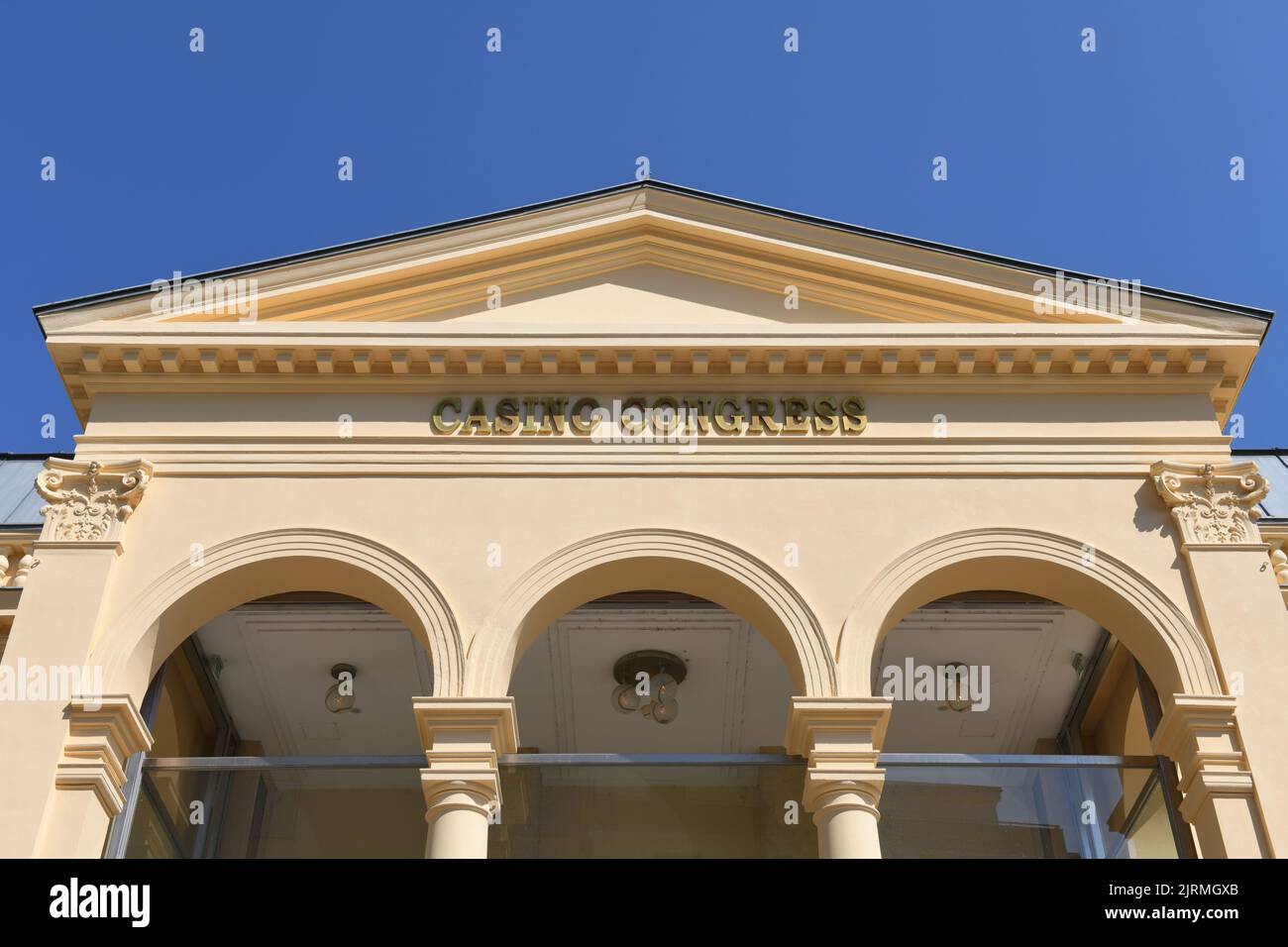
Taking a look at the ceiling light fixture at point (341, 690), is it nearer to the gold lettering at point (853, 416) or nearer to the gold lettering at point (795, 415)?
the gold lettering at point (795, 415)

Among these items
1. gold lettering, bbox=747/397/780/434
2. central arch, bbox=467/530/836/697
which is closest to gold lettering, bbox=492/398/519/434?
central arch, bbox=467/530/836/697

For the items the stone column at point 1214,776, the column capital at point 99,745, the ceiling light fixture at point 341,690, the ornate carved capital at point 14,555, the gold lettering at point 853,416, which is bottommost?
the stone column at point 1214,776

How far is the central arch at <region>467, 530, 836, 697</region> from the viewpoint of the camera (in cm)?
1188

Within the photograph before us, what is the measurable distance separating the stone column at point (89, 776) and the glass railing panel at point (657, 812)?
3.19 meters

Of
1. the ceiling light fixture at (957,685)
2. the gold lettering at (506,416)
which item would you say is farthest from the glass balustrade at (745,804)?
the gold lettering at (506,416)

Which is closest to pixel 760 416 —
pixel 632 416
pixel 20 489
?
pixel 632 416

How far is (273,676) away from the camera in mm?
15469

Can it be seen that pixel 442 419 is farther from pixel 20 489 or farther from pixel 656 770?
pixel 20 489

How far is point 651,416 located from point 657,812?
3.71 m

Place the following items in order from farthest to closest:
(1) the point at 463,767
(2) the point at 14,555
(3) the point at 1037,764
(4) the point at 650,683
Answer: (4) the point at 650,683, (2) the point at 14,555, (3) the point at 1037,764, (1) the point at 463,767

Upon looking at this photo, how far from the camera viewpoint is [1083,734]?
15625 millimetres

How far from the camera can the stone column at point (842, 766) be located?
36.4ft
